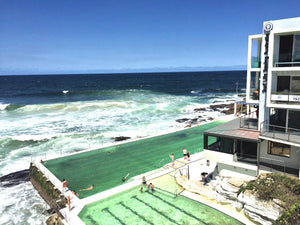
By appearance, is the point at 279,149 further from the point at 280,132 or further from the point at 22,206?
the point at 22,206

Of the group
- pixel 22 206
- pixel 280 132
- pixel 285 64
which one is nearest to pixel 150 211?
pixel 280 132

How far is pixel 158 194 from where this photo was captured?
59.6ft

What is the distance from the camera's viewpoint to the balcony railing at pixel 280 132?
588 inches

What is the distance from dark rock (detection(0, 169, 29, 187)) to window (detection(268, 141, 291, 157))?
22.2 meters

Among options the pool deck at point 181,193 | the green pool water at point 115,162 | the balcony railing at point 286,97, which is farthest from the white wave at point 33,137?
the balcony railing at point 286,97

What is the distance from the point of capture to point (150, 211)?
1612 cm

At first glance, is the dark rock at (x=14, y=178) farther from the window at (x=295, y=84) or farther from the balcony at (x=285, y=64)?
the window at (x=295, y=84)

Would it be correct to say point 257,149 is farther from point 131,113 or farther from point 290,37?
point 131,113

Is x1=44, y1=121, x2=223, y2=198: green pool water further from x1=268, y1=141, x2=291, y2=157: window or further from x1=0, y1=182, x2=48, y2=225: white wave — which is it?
x1=268, y1=141, x2=291, y2=157: window

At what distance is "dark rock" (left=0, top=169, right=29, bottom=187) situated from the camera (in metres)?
23.0

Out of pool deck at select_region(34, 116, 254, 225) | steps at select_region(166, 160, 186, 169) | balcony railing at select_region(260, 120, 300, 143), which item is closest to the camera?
balcony railing at select_region(260, 120, 300, 143)

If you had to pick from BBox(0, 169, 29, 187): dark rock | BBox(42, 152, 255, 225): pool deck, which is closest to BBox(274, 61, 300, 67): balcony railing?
BBox(42, 152, 255, 225): pool deck

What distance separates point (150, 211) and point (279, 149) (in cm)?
963

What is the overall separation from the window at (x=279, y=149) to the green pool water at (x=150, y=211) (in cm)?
537
